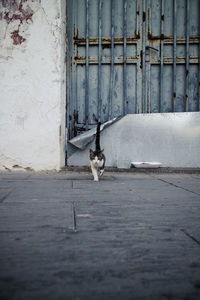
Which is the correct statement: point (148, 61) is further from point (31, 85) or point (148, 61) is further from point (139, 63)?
point (31, 85)

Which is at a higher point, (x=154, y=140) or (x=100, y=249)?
→ (x=154, y=140)

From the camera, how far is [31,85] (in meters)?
4.62

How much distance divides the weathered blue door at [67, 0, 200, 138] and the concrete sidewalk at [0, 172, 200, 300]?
10.1 ft

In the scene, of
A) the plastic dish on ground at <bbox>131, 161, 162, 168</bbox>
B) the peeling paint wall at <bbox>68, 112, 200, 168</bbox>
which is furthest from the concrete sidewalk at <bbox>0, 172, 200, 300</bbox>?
the peeling paint wall at <bbox>68, 112, 200, 168</bbox>

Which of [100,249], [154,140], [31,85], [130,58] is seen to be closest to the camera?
[100,249]

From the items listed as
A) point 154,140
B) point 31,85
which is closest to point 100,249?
point 154,140

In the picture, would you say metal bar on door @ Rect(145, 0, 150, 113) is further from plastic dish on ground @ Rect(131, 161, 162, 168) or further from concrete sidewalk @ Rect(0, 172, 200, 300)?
concrete sidewalk @ Rect(0, 172, 200, 300)

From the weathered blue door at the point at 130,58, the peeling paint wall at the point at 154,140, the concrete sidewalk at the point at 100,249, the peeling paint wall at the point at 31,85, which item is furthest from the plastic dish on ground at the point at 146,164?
the concrete sidewalk at the point at 100,249

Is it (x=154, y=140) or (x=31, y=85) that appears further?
(x=154, y=140)

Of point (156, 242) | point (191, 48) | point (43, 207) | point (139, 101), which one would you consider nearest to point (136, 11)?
point (191, 48)

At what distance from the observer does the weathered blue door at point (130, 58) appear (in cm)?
→ 495

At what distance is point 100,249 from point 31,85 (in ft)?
13.0

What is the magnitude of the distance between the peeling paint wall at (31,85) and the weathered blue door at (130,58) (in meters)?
0.46

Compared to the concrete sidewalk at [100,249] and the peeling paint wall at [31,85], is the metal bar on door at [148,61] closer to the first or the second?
the peeling paint wall at [31,85]
